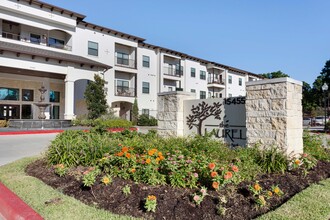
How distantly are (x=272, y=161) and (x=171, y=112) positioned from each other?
4.35 m

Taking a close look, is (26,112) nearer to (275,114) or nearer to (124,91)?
(124,91)

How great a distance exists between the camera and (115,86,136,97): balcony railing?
31.4 meters

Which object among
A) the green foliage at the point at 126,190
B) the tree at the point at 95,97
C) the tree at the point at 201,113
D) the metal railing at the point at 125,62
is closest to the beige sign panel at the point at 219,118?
the tree at the point at 201,113

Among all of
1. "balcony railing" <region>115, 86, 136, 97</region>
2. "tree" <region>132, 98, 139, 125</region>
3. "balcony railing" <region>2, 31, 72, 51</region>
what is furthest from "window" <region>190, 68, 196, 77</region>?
"balcony railing" <region>2, 31, 72, 51</region>

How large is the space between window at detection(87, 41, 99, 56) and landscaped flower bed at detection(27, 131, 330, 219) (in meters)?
24.8

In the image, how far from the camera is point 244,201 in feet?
12.0

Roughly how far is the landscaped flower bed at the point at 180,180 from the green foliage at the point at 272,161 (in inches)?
1.0

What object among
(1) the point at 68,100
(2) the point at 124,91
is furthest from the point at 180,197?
(2) the point at 124,91

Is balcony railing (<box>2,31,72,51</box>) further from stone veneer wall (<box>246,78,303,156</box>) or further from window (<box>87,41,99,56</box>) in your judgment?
stone veneer wall (<box>246,78,303,156</box>)

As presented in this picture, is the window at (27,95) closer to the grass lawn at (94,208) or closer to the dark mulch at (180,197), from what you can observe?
the grass lawn at (94,208)

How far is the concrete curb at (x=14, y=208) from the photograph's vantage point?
348cm

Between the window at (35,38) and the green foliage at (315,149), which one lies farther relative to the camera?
the window at (35,38)

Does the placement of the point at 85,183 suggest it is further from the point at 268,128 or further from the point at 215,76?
the point at 215,76

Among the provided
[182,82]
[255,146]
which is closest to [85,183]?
[255,146]
